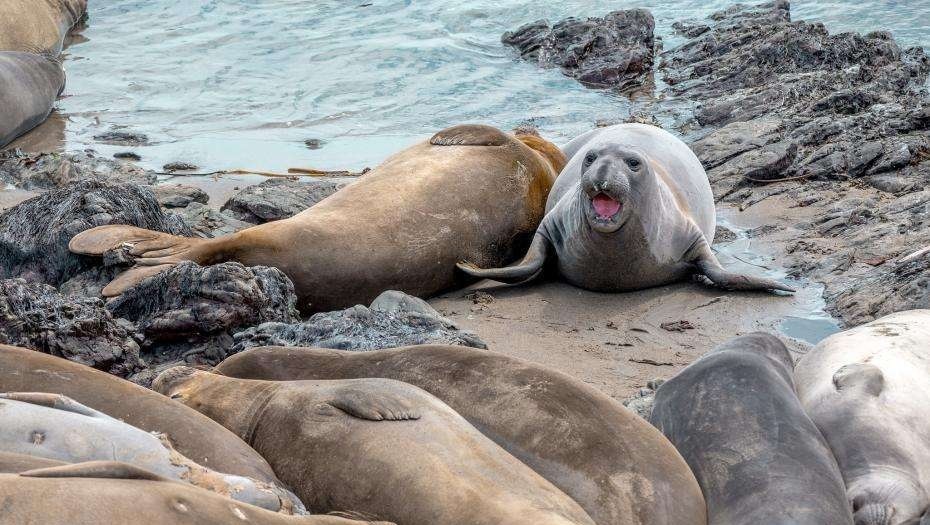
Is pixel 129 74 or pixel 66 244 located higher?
pixel 66 244

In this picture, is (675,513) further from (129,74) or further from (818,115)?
(129,74)

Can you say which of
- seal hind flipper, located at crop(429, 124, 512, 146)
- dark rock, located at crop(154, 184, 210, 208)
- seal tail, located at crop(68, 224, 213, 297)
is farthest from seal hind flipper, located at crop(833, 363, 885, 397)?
dark rock, located at crop(154, 184, 210, 208)

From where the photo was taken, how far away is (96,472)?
279 centimetres

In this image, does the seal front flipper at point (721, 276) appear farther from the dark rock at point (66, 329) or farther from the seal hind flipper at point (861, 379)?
the dark rock at point (66, 329)

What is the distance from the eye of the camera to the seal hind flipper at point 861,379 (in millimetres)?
4414

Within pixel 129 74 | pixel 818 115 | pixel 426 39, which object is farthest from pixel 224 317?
pixel 426 39

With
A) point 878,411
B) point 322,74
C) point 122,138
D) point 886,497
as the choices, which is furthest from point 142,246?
point 322,74

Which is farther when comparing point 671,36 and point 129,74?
point 671,36

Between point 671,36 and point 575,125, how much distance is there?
417cm

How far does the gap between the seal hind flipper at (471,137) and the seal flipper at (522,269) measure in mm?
790

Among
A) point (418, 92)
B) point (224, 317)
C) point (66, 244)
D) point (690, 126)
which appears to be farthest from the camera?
point (418, 92)

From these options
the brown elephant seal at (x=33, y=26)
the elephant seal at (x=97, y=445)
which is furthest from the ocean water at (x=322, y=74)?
the elephant seal at (x=97, y=445)

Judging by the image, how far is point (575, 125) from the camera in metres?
11.7

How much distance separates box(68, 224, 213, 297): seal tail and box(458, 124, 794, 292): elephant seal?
1571mm
